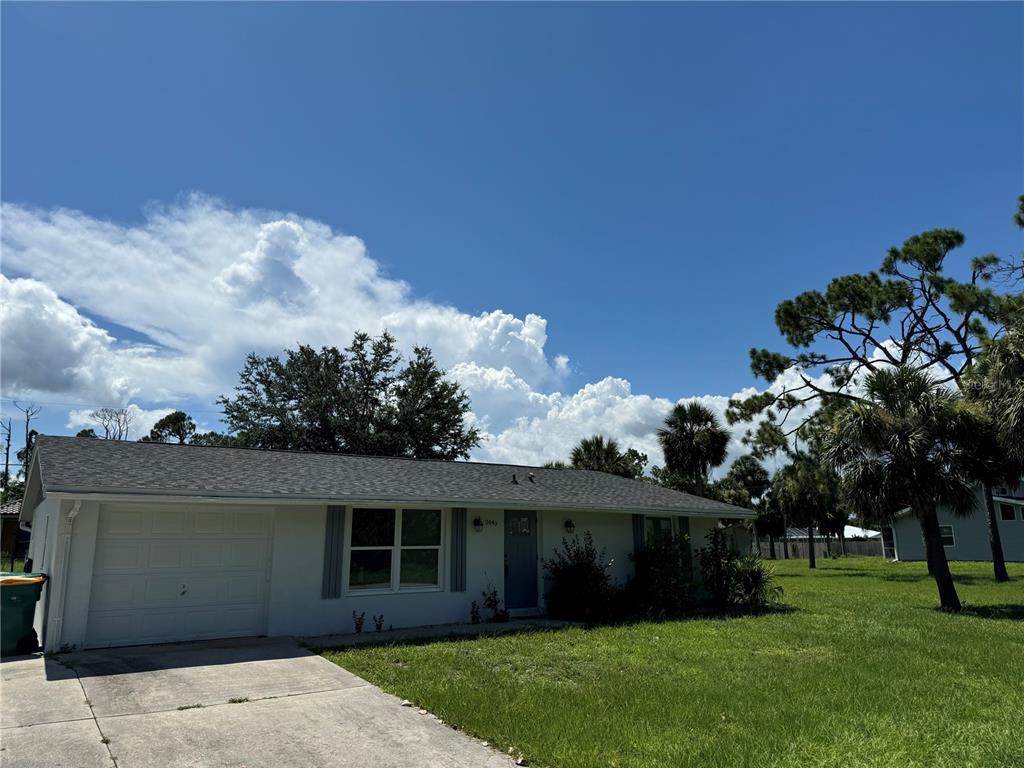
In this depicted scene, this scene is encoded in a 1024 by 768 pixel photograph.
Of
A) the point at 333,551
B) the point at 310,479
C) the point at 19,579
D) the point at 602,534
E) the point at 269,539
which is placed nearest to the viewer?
the point at 19,579

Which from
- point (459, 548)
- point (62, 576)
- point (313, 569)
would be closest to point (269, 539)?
point (313, 569)

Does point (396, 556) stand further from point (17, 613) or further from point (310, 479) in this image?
point (17, 613)

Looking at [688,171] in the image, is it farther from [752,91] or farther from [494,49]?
[494,49]

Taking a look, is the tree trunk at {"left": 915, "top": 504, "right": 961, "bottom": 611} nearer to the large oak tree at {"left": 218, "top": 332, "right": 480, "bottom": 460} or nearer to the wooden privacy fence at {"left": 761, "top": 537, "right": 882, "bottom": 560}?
the large oak tree at {"left": 218, "top": 332, "right": 480, "bottom": 460}

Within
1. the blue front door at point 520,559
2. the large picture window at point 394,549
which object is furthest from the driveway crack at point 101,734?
the blue front door at point 520,559

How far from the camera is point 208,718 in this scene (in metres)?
5.95

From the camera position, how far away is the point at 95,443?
39.0 ft

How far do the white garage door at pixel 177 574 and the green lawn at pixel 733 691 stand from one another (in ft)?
7.59

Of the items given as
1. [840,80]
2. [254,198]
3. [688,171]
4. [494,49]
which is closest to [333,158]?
[254,198]

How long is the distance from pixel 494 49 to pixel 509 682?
1077 centimetres

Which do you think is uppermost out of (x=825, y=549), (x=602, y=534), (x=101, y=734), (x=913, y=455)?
(x=913, y=455)

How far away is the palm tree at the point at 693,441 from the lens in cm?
3119

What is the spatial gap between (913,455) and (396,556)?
12531mm

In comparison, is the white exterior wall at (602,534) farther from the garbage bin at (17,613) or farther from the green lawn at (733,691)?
the garbage bin at (17,613)
